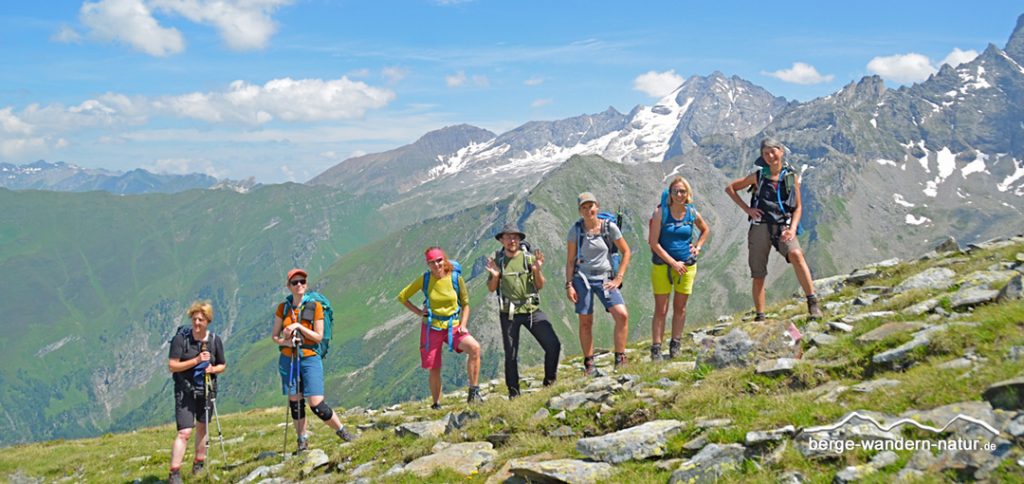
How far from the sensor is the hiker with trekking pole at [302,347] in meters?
13.8

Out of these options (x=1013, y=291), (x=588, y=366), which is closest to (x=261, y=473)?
(x=588, y=366)

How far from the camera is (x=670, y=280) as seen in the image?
560 inches

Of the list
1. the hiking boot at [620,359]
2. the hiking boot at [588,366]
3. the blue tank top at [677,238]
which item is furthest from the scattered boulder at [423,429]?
the blue tank top at [677,238]

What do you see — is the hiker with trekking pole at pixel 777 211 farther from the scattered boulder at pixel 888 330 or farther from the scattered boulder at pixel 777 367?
the scattered boulder at pixel 777 367

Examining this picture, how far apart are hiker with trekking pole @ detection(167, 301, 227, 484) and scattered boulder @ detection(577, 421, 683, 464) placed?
919 centimetres

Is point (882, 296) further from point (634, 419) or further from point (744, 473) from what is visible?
point (744, 473)

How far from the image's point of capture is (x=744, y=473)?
22.3 ft

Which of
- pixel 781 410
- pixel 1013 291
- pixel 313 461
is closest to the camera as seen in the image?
pixel 781 410

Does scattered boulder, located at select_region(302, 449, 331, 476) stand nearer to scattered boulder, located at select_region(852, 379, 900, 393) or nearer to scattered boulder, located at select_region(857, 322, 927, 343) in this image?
scattered boulder, located at select_region(852, 379, 900, 393)

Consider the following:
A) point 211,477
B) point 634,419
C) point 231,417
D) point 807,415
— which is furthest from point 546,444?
point 231,417

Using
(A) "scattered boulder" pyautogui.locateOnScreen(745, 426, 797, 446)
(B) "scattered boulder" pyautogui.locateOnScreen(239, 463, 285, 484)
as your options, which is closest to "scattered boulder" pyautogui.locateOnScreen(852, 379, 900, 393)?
(A) "scattered boulder" pyautogui.locateOnScreen(745, 426, 797, 446)

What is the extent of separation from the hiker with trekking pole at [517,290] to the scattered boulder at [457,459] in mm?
3711

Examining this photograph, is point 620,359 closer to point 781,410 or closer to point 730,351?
point 730,351

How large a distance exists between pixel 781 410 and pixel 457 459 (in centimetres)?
494
